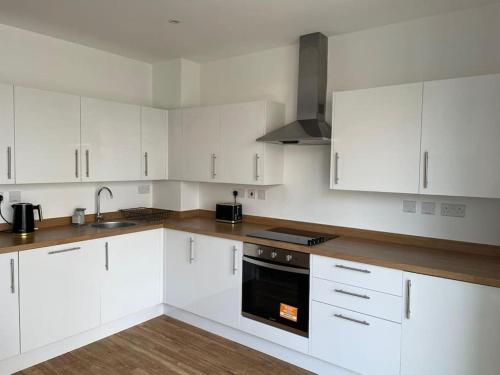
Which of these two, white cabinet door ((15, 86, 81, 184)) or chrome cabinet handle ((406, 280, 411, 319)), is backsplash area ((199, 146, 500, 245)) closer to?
chrome cabinet handle ((406, 280, 411, 319))

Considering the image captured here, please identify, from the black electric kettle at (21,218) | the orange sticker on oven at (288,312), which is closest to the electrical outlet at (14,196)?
the black electric kettle at (21,218)

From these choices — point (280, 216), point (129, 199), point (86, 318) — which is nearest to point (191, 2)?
point (280, 216)

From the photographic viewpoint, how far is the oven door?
271 centimetres

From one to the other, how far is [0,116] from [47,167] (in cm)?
48

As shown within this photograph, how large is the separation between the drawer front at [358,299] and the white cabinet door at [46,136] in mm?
2124

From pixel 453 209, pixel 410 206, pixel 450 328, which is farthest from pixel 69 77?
pixel 450 328

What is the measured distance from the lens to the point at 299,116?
3.17m

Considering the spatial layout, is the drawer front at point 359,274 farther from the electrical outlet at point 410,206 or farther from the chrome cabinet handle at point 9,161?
the chrome cabinet handle at point 9,161

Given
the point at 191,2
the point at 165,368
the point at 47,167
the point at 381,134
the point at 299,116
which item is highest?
the point at 191,2

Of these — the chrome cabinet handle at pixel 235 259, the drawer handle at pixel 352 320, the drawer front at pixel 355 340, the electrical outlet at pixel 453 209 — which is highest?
the electrical outlet at pixel 453 209

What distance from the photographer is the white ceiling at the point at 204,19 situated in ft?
8.38

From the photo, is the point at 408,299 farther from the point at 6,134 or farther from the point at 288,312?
the point at 6,134

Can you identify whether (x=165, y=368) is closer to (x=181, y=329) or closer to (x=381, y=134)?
(x=181, y=329)

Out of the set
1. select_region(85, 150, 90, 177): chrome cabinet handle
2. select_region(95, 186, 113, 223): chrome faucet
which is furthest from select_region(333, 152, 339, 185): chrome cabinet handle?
select_region(95, 186, 113, 223): chrome faucet
